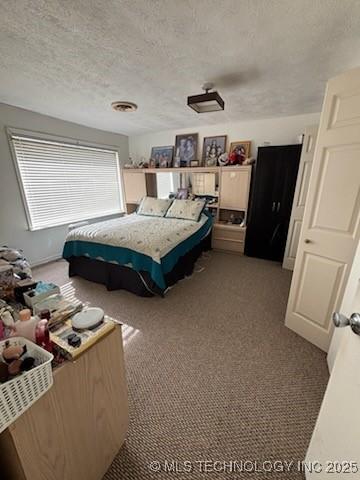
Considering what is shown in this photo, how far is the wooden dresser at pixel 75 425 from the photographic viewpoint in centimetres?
66

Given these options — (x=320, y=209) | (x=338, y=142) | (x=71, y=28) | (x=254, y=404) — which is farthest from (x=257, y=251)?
(x=71, y=28)

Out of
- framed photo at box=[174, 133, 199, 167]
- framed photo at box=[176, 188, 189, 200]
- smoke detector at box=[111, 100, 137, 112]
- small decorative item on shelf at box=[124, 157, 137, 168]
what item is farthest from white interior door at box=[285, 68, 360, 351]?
small decorative item on shelf at box=[124, 157, 137, 168]

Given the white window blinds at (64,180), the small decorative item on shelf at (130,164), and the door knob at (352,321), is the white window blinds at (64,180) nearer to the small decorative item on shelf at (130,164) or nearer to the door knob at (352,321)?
the small decorative item on shelf at (130,164)

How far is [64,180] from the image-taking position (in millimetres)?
3627

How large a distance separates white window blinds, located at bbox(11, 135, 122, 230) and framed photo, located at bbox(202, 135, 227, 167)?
81.2 inches

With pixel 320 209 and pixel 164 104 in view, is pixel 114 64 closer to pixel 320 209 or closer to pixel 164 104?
pixel 164 104

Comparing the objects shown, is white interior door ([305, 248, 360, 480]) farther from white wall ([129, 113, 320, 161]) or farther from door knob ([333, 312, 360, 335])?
white wall ([129, 113, 320, 161])

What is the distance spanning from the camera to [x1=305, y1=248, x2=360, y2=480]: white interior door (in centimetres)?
65

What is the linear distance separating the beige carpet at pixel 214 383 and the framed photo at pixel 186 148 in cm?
283

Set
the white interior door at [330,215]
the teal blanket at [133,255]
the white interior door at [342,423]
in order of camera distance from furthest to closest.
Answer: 1. the teal blanket at [133,255]
2. the white interior door at [330,215]
3. the white interior door at [342,423]

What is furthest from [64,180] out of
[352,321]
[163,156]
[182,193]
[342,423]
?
[342,423]

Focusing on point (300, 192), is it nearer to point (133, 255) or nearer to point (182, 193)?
point (182, 193)

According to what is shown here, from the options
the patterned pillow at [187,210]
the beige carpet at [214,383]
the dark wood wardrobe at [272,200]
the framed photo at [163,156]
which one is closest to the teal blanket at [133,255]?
the beige carpet at [214,383]

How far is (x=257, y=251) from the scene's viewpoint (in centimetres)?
360
